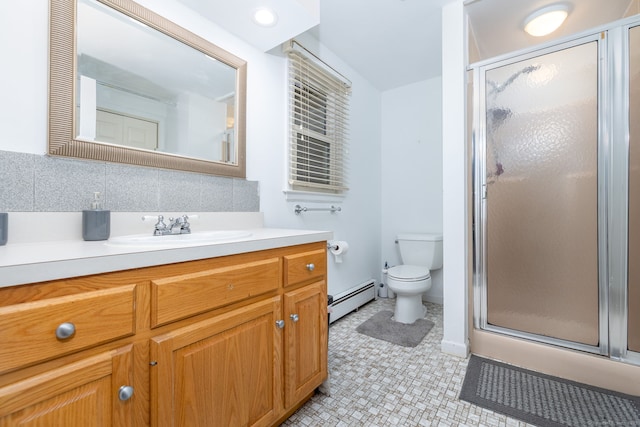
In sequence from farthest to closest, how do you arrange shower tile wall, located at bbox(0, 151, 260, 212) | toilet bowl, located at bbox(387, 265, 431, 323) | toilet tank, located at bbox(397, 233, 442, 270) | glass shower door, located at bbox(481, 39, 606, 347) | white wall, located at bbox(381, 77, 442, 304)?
1. white wall, located at bbox(381, 77, 442, 304)
2. toilet tank, located at bbox(397, 233, 442, 270)
3. toilet bowl, located at bbox(387, 265, 431, 323)
4. glass shower door, located at bbox(481, 39, 606, 347)
5. shower tile wall, located at bbox(0, 151, 260, 212)

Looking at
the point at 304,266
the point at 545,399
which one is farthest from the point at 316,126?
the point at 545,399

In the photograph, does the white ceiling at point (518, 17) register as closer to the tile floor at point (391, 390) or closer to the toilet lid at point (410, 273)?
the toilet lid at point (410, 273)

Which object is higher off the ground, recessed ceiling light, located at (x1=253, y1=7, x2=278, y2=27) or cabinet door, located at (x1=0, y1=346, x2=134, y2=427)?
recessed ceiling light, located at (x1=253, y1=7, x2=278, y2=27)

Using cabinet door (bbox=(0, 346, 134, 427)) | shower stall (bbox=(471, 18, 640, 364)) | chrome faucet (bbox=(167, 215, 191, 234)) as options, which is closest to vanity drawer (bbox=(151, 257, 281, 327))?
cabinet door (bbox=(0, 346, 134, 427))

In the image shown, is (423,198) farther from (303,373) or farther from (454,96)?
(303,373)

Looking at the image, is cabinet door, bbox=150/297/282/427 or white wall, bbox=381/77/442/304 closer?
cabinet door, bbox=150/297/282/427

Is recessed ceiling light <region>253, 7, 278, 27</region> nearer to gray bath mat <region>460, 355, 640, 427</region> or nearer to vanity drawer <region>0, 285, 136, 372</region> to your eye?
vanity drawer <region>0, 285, 136, 372</region>

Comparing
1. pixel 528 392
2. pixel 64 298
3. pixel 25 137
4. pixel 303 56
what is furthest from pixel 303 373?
pixel 303 56

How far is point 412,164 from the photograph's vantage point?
2.95 m

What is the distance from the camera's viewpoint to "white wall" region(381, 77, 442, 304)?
281 cm

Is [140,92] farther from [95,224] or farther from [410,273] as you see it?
[410,273]

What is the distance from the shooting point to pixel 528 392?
1427mm

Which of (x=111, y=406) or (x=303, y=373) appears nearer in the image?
(x=111, y=406)

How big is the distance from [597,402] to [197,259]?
1942mm
